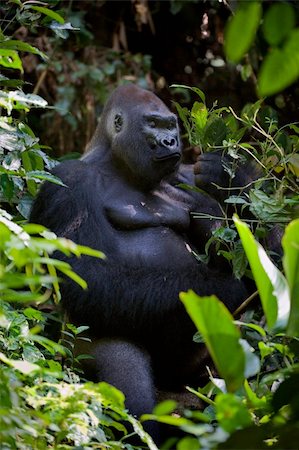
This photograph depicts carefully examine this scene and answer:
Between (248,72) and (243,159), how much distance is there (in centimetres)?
214

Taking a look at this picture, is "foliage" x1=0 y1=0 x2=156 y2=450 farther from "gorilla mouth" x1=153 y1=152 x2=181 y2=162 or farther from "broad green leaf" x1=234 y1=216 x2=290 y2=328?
"gorilla mouth" x1=153 y1=152 x2=181 y2=162

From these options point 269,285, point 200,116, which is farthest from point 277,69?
point 200,116

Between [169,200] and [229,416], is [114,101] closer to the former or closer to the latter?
[169,200]

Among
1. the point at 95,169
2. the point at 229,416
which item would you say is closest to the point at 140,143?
the point at 95,169

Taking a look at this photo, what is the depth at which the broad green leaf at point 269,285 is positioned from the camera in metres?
1.59

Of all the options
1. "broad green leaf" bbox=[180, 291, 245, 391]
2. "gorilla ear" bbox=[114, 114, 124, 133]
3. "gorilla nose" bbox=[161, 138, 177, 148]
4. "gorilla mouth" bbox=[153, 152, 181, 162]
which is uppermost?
"broad green leaf" bbox=[180, 291, 245, 391]

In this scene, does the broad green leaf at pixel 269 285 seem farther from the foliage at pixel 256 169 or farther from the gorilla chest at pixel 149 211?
the gorilla chest at pixel 149 211

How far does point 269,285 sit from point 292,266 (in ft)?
0.48

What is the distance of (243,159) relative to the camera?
10.2ft

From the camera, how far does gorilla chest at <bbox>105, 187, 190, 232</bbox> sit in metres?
3.44

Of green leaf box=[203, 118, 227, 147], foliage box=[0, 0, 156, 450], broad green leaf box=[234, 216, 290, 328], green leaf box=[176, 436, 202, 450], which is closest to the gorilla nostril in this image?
green leaf box=[203, 118, 227, 147]

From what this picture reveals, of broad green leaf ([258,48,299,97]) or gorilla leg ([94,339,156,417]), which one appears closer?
broad green leaf ([258,48,299,97])

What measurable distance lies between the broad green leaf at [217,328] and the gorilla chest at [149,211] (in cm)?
210

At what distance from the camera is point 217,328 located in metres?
1.34
